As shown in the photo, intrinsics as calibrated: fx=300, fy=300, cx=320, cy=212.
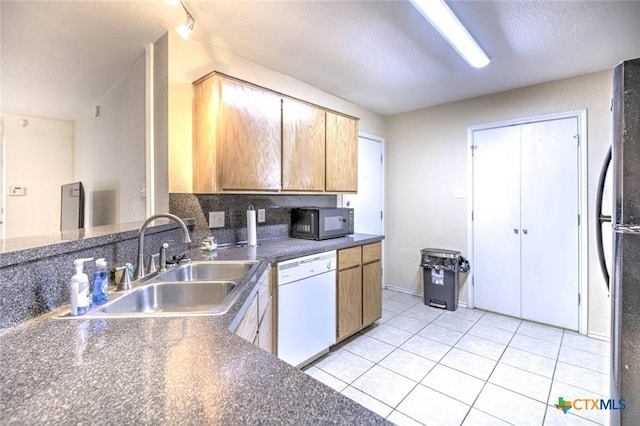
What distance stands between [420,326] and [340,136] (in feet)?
6.79

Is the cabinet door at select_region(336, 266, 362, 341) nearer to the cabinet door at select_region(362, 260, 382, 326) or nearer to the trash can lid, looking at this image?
the cabinet door at select_region(362, 260, 382, 326)

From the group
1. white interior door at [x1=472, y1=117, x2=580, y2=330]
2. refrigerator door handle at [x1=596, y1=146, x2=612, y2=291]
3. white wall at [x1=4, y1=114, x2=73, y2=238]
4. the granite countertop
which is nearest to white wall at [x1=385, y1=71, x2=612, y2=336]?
white interior door at [x1=472, y1=117, x2=580, y2=330]

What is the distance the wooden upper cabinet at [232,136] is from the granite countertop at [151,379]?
1.31m

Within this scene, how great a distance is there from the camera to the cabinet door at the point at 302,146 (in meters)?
2.45

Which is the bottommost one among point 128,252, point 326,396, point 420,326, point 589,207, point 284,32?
point 420,326

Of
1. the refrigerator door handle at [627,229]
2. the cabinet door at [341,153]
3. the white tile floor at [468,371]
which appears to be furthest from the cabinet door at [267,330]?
the refrigerator door handle at [627,229]

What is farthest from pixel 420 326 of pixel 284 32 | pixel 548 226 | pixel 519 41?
pixel 284 32

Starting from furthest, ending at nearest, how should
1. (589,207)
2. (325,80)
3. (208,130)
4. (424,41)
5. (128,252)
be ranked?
(325,80)
(589,207)
(424,41)
(208,130)
(128,252)

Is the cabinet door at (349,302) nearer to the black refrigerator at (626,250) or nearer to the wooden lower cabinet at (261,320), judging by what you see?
the wooden lower cabinet at (261,320)

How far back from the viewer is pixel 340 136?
2939 millimetres

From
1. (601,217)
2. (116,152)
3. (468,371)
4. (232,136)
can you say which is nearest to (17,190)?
(116,152)

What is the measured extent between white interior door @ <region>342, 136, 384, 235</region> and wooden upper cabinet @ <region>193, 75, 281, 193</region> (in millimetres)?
1607

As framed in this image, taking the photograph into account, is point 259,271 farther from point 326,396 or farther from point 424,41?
point 424,41

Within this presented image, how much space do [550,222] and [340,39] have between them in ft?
8.85
